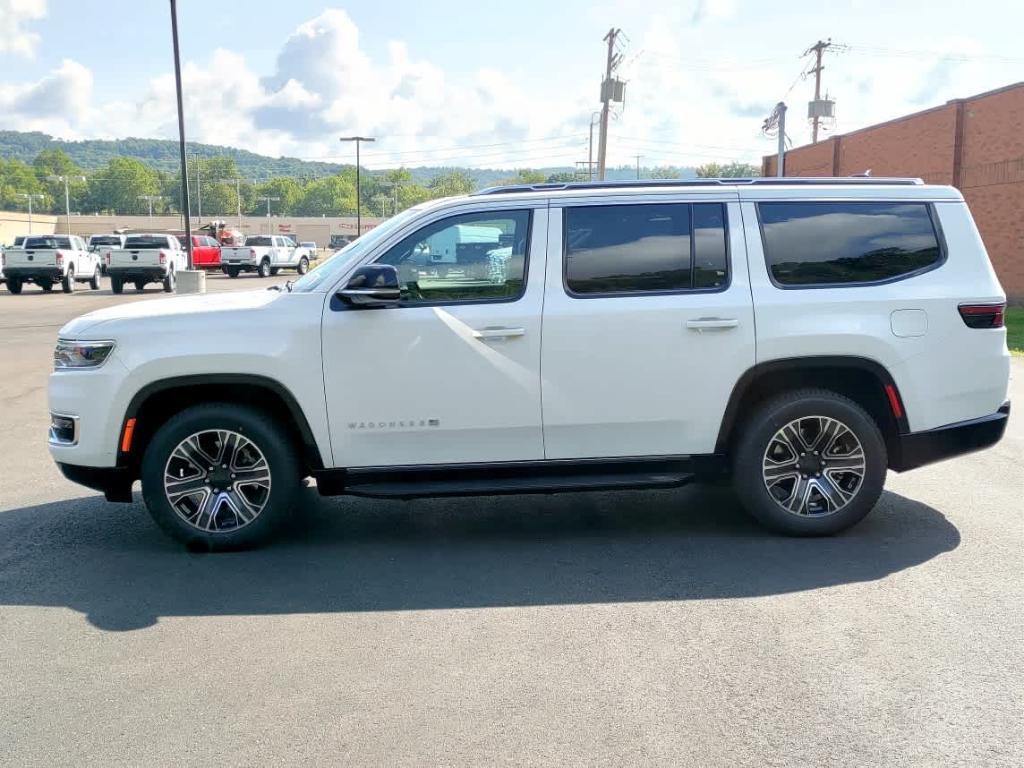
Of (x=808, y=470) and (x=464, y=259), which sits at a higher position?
(x=464, y=259)

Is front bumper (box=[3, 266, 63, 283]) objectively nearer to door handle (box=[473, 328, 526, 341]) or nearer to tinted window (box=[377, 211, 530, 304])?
tinted window (box=[377, 211, 530, 304])

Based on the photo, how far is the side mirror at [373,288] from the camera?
549 cm

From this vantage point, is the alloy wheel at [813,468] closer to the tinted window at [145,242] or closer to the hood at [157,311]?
the hood at [157,311]

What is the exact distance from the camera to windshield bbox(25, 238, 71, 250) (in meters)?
32.7

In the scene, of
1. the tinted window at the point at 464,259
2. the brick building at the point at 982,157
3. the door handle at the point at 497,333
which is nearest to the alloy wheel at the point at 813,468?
the door handle at the point at 497,333

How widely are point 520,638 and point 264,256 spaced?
4553cm

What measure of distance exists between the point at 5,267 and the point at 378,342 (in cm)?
3150

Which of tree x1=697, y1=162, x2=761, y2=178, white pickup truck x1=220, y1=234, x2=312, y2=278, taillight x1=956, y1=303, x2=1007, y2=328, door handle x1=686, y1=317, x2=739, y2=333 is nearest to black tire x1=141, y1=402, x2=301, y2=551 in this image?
door handle x1=686, y1=317, x2=739, y2=333

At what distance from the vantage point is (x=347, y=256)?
6051 millimetres

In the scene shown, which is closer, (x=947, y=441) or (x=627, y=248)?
(x=627, y=248)

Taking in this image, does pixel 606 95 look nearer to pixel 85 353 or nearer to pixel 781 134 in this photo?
pixel 781 134

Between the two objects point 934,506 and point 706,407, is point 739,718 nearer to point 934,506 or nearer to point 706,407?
point 706,407

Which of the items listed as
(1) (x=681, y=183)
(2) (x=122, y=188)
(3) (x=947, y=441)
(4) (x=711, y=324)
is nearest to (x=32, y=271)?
(1) (x=681, y=183)

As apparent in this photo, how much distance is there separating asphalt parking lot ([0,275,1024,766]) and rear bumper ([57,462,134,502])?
0.38 m
